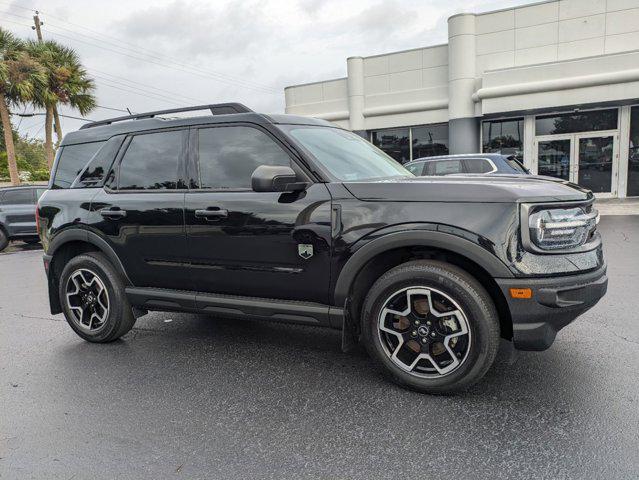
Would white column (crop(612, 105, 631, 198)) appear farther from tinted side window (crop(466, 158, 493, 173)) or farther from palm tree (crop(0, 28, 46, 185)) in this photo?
palm tree (crop(0, 28, 46, 185))

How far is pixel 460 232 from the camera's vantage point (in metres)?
2.97

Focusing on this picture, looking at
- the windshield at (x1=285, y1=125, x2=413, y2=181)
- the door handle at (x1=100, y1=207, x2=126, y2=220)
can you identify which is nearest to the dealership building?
the windshield at (x1=285, y1=125, x2=413, y2=181)

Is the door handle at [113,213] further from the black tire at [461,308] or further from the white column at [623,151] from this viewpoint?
the white column at [623,151]

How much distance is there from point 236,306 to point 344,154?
1.45 metres

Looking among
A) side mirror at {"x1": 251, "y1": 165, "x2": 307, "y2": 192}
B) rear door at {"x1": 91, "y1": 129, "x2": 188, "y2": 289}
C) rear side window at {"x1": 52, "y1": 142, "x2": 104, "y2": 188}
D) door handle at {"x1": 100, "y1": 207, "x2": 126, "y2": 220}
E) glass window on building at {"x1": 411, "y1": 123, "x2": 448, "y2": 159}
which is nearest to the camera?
side mirror at {"x1": 251, "y1": 165, "x2": 307, "y2": 192}

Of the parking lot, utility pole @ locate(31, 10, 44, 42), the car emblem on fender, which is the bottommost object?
the parking lot

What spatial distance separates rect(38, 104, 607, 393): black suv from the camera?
2.93 m

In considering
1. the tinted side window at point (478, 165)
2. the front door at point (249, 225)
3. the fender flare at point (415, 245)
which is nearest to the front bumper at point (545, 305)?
the fender flare at point (415, 245)

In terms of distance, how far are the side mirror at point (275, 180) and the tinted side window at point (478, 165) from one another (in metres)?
7.78

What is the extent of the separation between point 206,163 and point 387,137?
18418 mm

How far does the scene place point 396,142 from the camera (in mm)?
21281

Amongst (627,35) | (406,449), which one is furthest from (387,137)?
(406,449)

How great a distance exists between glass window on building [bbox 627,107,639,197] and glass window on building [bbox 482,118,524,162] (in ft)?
11.5

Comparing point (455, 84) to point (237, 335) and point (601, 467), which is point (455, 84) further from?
point (601, 467)
